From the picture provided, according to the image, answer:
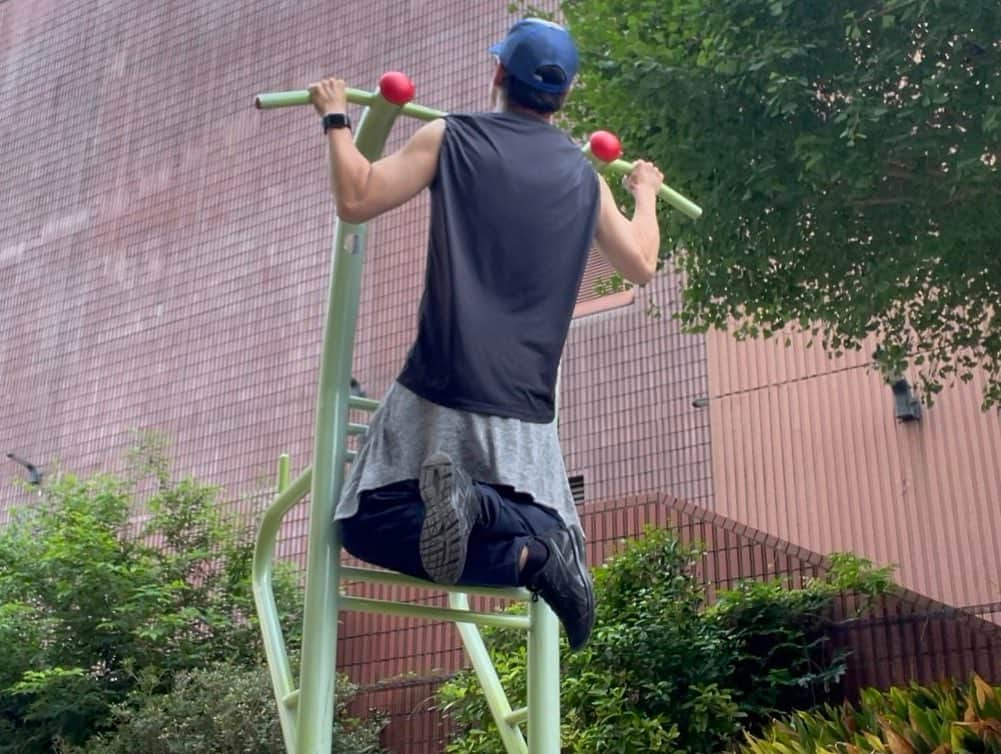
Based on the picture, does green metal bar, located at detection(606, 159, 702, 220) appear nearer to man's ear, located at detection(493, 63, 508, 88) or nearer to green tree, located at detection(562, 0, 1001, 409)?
man's ear, located at detection(493, 63, 508, 88)

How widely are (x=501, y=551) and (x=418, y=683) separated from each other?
24.4 feet

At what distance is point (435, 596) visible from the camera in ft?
30.5

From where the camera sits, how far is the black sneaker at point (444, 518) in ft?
7.09

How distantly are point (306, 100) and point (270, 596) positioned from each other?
1226 millimetres

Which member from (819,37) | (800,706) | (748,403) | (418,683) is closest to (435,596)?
(418,683)

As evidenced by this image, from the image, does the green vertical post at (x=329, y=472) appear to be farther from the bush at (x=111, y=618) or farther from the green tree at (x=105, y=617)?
the green tree at (x=105, y=617)

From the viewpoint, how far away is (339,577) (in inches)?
93.0

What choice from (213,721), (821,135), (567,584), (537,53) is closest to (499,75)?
(537,53)

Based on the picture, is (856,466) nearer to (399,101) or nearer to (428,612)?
(428,612)

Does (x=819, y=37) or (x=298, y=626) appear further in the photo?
(x=298, y=626)

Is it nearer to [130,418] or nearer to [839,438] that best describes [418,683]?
[839,438]

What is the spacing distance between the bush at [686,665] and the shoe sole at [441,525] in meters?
5.67

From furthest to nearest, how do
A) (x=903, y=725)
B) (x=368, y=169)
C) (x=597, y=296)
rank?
(x=597, y=296) → (x=903, y=725) → (x=368, y=169)

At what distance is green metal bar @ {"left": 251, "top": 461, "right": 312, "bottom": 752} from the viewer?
8.89ft
